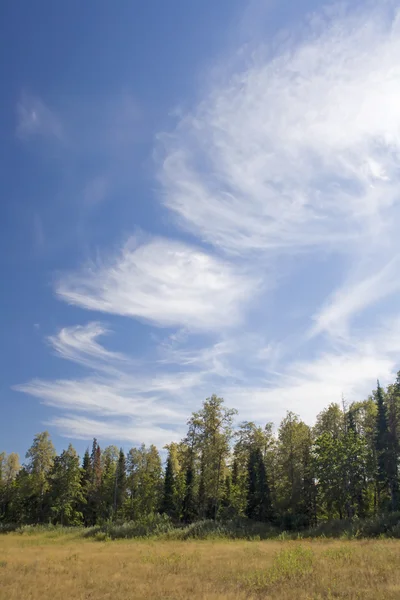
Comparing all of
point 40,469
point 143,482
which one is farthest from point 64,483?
point 143,482

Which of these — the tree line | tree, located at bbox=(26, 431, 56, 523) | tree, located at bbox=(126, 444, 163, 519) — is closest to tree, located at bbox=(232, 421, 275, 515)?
the tree line

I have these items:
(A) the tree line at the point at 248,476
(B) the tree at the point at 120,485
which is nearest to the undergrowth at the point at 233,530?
(A) the tree line at the point at 248,476

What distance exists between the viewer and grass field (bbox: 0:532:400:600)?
1435cm

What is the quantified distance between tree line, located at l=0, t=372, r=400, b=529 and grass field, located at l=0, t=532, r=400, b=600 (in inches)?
785

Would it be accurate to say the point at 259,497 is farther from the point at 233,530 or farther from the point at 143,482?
the point at 143,482

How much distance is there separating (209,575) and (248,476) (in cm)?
3726

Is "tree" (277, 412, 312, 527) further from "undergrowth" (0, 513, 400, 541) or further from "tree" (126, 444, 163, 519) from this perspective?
"tree" (126, 444, 163, 519)

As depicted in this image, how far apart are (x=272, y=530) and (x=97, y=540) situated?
643 inches

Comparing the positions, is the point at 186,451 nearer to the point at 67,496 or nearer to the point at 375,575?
the point at 67,496

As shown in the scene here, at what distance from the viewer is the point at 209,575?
59.5 feet

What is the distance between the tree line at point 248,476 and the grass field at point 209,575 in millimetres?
19936

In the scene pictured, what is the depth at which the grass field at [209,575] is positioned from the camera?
14.4 m

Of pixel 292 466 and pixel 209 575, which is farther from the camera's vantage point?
pixel 292 466

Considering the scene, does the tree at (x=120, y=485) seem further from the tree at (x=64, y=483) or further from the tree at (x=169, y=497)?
the tree at (x=169, y=497)
